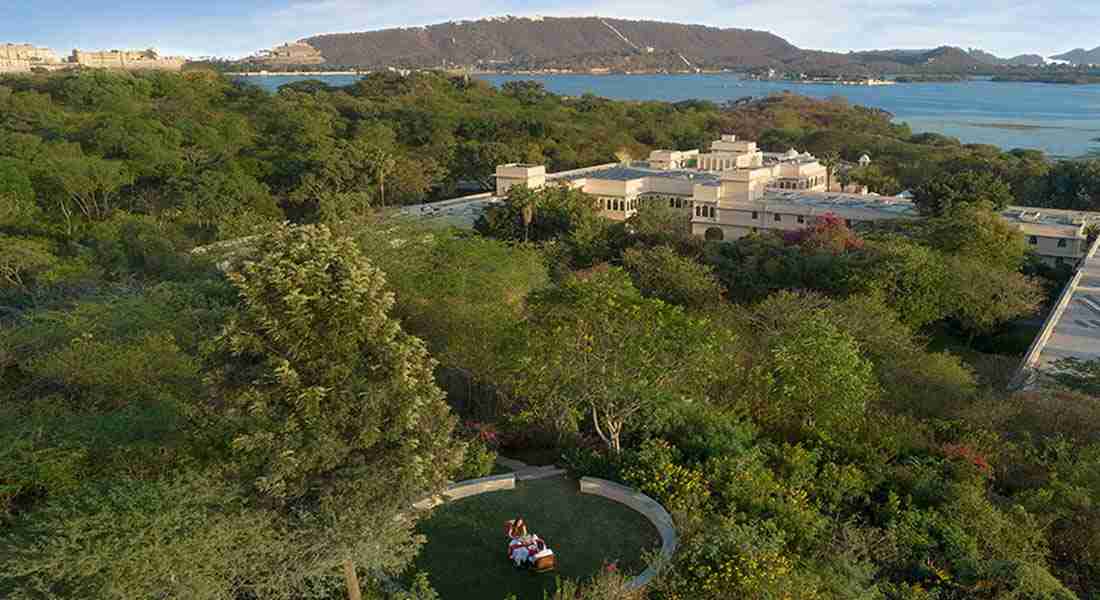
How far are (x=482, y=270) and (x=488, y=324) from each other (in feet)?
12.7

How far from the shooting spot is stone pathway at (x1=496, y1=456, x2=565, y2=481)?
13.8 meters

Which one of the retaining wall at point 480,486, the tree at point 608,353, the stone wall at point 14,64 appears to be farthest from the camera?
the stone wall at point 14,64

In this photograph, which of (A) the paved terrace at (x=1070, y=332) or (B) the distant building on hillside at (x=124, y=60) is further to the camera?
(B) the distant building on hillside at (x=124, y=60)

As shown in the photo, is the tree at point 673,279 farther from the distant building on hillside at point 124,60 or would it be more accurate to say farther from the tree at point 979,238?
the distant building on hillside at point 124,60

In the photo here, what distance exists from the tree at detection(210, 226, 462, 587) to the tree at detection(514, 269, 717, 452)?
207 inches

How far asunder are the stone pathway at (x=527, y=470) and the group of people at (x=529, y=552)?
94.6 inches

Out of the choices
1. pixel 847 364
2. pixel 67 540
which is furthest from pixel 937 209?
pixel 67 540

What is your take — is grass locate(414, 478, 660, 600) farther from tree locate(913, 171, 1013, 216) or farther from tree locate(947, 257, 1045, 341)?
tree locate(913, 171, 1013, 216)

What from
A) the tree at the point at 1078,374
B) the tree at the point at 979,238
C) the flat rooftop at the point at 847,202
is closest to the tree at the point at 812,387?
the tree at the point at 1078,374

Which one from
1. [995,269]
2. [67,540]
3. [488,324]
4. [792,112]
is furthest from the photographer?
[792,112]

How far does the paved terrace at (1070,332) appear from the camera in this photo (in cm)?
1842

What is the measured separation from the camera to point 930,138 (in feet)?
201

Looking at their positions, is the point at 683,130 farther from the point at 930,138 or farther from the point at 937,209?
the point at 937,209

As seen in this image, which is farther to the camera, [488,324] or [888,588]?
[488,324]
